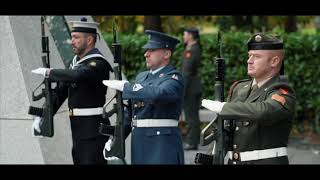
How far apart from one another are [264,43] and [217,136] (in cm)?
69

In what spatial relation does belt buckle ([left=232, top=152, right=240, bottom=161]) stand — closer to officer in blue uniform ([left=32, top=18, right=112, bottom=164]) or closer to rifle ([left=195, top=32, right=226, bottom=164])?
rifle ([left=195, top=32, right=226, bottom=164])

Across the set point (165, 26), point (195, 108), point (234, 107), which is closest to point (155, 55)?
point (234, 107)

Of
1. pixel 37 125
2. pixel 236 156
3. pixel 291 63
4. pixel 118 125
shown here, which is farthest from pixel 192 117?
pixel 236 156

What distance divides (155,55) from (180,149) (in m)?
0.83

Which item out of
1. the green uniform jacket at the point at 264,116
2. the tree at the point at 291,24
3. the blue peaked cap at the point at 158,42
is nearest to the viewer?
the green uniform jacket at the point at 264,116

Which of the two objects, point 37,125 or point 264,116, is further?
point 37,125

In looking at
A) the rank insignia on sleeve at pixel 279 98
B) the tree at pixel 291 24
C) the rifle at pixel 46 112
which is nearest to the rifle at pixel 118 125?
the rifle at pixel 46 112

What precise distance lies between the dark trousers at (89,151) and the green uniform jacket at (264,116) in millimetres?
1844

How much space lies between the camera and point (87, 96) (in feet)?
20.7

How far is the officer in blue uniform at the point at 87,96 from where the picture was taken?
20.6 feet

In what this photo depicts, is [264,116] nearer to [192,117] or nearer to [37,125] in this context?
[37,125]

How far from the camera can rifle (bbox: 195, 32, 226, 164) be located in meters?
4.78

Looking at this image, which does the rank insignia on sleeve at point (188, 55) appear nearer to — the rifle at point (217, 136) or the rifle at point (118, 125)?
the rifle at point (118, 125)

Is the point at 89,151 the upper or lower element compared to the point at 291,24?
lower
